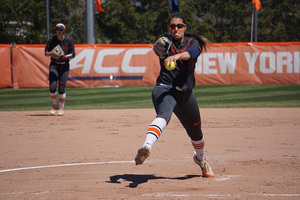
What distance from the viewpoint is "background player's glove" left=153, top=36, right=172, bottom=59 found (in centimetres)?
542

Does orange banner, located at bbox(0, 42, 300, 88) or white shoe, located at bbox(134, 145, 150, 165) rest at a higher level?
white shoe, located at bbox(134, 145, 150, 165)

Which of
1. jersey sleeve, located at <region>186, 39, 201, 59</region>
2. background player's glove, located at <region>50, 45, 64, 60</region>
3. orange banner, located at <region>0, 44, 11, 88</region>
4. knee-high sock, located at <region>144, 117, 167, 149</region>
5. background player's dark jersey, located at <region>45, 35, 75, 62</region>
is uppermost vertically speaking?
jersey sleeve, located at <region>186, 39, 201, 59</region>

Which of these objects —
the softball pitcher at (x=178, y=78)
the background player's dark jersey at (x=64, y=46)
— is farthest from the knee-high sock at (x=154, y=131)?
the background player's dark jersey at (x=64, y=46)

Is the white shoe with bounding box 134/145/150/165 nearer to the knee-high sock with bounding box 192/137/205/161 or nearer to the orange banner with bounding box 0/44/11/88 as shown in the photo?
the knee-high sock with bounding box 192/137/205/161

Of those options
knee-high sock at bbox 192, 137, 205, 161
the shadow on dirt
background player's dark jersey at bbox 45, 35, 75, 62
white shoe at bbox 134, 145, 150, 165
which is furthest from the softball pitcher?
background player's dark jersey at bbox 45, 35, 75, 62

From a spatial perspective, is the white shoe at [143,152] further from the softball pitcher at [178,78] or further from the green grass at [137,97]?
the green grass at [137,97]

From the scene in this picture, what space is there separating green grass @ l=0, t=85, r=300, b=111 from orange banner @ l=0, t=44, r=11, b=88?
0.52m

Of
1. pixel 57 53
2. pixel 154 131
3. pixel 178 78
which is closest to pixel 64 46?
pixel 57 53

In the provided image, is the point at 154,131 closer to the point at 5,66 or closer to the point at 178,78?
the point at 178,78

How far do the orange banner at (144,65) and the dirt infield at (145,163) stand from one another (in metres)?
10.0

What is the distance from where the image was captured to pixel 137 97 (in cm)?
1822

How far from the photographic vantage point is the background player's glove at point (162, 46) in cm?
542

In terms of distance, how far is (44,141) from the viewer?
29.2 ft

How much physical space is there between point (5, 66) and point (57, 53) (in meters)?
10.7
